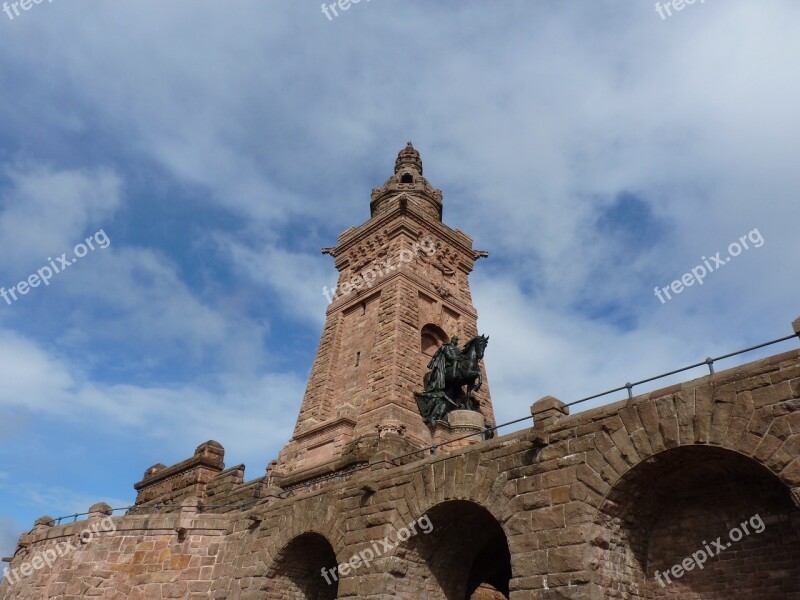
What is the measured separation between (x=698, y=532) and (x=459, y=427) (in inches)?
403

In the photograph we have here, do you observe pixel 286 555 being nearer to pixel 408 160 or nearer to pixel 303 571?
Result: pixel 303 571

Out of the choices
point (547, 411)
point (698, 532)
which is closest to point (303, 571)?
point (547, 411)

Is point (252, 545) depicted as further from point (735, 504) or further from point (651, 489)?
point (735, 504)

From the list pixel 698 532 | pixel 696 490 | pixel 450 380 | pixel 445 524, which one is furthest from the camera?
pixel 450 380

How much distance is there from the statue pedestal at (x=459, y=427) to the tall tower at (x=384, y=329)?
0.73 metres

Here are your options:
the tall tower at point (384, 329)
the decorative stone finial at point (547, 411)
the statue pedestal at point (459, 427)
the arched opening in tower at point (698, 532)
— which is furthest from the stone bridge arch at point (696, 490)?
the statue pedestal at point (459, 427)

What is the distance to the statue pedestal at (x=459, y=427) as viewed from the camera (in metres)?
19.5

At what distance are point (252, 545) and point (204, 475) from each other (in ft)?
38.1

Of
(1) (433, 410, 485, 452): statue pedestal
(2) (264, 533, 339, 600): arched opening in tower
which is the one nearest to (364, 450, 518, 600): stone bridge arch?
(2) (264, 533, 339, 600): arched opening in tower

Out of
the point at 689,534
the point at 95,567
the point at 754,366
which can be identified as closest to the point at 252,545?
the point at 95,567

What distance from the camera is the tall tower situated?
21.6 meters

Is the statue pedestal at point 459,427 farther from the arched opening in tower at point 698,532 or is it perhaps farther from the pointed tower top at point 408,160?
the pointed tower top at point 408,160

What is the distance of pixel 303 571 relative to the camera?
15773 millimetres

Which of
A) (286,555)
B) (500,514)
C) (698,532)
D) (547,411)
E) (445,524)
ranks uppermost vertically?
(547,411)
